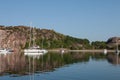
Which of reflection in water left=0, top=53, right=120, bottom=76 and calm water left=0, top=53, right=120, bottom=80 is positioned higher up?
reflection in water left=0, top=53, right=120, bottom=76

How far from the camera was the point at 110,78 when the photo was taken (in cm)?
5666

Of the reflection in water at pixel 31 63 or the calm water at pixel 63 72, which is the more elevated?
the reflection in water at pixel 31 63

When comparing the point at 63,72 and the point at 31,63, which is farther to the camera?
the point at 31,63

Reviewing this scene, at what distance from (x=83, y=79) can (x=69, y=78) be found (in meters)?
2.52

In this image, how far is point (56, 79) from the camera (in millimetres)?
54281

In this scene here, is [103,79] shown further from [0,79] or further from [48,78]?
[0,79]

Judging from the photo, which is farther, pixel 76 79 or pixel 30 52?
pixel 30 52

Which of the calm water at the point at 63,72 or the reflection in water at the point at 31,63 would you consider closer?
the calm water at the point at 63,72

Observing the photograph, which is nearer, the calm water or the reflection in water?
the calm water

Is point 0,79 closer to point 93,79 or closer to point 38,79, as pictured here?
point 38,79

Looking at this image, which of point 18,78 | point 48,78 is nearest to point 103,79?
point 48,78

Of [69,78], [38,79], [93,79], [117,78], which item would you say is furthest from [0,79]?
[117,78]

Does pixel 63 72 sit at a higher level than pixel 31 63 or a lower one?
lower

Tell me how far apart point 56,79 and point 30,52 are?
116 meters
